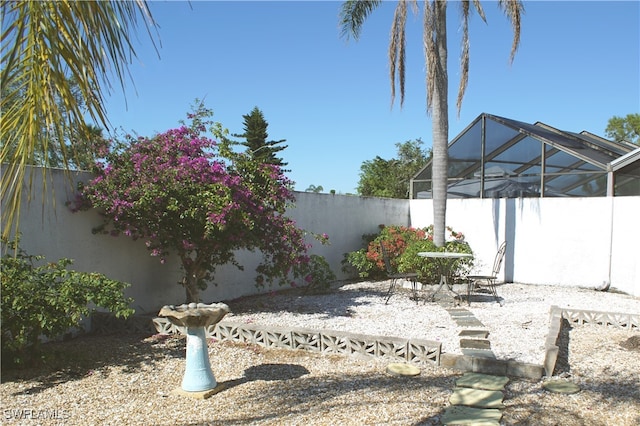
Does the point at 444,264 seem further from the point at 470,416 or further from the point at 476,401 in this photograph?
the point at 470,416

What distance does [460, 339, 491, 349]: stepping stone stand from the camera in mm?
5340

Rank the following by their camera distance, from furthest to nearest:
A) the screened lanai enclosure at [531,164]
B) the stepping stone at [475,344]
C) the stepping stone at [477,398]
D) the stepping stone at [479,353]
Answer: the screened lanai enclosure at [531,164]
the stepping stone at [475,344]
the stepping stone at [479,353]
the stepping stone at [477,398]

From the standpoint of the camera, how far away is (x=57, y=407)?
382 cm

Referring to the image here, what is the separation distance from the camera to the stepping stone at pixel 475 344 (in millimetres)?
5340

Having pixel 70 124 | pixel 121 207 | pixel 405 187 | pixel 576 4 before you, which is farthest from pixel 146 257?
pixel 405 187

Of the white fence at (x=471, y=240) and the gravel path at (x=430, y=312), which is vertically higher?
the white fence at (x=471, y=240)

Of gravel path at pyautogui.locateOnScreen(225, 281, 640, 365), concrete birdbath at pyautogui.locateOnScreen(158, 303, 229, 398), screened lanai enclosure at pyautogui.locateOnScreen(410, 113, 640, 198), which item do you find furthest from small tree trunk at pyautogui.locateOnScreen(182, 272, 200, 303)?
screened lanai enclosure at pyautogui.locateOnScreen(410, 113, 640, 198)

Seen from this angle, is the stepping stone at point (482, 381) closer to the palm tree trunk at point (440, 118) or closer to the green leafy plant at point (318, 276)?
the green leafy plant at point (318, 276)

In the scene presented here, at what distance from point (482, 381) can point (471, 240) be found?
24.8 feet

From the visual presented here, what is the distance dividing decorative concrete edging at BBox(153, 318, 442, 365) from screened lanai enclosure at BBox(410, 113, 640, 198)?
736 centimetres

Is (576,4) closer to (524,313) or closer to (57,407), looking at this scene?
(524,313)

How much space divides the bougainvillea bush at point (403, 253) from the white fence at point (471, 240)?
1.55ft

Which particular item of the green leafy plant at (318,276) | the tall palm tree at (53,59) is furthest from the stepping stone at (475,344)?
the tall palm tree at (53,59)

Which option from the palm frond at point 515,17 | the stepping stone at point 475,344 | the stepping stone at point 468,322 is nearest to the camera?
the stepping stone at point 475,344
